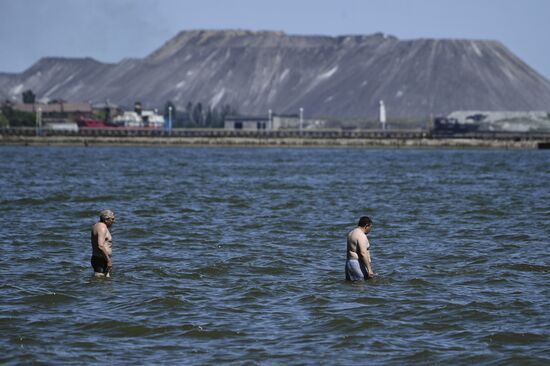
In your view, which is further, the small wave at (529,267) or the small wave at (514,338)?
the small wave at (529,267)

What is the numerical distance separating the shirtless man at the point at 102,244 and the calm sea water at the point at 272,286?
0.36 meters

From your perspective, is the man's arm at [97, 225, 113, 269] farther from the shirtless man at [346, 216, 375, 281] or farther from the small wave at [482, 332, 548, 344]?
the small wave at [482, 332, 548, 344]

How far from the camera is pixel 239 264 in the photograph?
106 feet

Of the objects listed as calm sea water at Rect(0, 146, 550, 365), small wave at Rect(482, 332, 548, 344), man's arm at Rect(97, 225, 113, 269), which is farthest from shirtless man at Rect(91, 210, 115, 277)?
small wave at Rect(482, 332, 548, 344)

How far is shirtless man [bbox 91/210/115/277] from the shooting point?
1054 inches

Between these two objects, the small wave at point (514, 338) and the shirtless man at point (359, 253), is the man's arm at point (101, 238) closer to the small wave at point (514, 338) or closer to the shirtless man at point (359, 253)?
the shirtless man at point (359, 253)

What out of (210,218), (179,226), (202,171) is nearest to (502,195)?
(210,218)

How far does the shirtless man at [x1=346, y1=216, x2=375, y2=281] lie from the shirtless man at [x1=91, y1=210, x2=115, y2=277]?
588cm

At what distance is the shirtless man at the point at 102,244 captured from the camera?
26.8m

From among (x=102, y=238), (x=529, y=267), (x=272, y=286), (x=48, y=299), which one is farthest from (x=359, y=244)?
(x=48, y=299)

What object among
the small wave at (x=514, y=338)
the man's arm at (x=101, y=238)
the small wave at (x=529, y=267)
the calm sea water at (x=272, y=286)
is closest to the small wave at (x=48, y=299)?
the calm sea water at (x=272, y=286)

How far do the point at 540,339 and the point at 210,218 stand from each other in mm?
28869

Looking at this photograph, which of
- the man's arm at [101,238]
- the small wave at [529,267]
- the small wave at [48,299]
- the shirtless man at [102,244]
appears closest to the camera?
the small wave at [48,299]

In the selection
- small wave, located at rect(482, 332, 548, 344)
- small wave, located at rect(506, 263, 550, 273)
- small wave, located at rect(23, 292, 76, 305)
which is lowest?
small wave, located at rect(506, 263, 550, 273)
